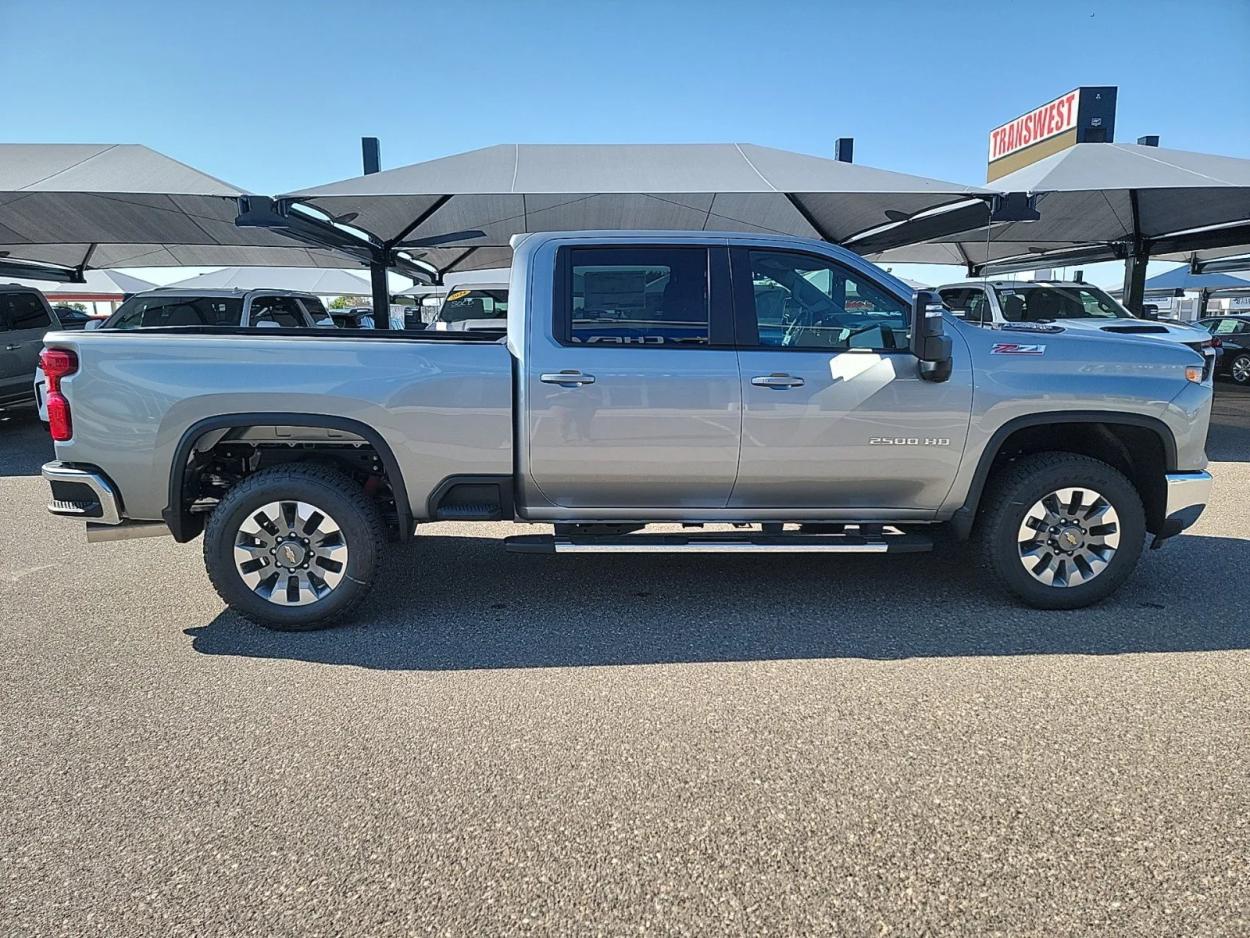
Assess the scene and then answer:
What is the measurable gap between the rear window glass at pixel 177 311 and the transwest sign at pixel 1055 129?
54.9 m

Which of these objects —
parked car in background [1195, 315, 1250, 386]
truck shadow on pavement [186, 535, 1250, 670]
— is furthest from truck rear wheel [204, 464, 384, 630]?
parked car in background [1195, 315, 1250, 386]

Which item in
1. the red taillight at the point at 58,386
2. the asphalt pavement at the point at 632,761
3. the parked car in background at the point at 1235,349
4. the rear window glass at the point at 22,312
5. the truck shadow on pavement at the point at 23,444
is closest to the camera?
the asphalt pavement at the point at 632,761

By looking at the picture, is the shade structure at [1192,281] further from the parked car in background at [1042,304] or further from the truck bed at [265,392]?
the truck bed at [265,392]

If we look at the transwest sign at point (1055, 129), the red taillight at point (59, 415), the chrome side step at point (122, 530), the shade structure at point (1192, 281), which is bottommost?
the chrome side step at point (122, 530)

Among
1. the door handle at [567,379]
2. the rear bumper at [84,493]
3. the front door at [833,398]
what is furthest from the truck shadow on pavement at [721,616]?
the door handle at [567,379]

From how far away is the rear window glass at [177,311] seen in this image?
9922 mm

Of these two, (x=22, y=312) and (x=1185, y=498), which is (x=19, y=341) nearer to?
(x=22, y=312)

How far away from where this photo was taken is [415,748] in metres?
3.05

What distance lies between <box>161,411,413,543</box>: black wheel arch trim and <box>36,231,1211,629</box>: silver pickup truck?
0.04ft

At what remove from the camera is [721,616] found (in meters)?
4.38

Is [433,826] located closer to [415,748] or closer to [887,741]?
[415,748]

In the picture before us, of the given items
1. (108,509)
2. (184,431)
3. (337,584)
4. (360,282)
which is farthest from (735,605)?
(360,282)

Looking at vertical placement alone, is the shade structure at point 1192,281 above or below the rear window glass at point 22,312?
above

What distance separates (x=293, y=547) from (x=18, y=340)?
9610 mm
